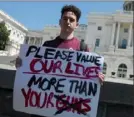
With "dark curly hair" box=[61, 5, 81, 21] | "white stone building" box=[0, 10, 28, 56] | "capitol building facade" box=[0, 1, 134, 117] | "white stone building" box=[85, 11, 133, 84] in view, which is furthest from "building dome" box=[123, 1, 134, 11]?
"dark curly hair" box=[61, 5, 81, 21]

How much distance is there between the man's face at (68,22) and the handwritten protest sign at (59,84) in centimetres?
20

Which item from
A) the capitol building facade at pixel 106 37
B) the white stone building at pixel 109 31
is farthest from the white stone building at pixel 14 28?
the white stone building at pixel 109 31

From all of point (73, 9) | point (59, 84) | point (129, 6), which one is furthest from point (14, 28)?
point (59, 84)

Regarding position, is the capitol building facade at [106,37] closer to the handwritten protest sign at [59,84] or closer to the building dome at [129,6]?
the building dome at [129,6]

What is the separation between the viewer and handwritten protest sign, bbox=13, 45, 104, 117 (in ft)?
12.3

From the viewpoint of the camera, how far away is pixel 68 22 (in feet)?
12.6

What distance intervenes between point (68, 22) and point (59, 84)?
0.58 meters

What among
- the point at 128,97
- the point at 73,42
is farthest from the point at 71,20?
the point at 128,97

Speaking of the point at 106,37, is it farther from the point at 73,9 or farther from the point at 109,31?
the point at 73,9

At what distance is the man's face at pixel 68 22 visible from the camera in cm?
383

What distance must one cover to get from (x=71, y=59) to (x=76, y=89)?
295 mm

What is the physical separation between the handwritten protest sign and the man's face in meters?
0.20

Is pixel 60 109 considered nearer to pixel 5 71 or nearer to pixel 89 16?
pixel 5 71

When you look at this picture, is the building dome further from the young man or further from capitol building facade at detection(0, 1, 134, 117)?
the young man
